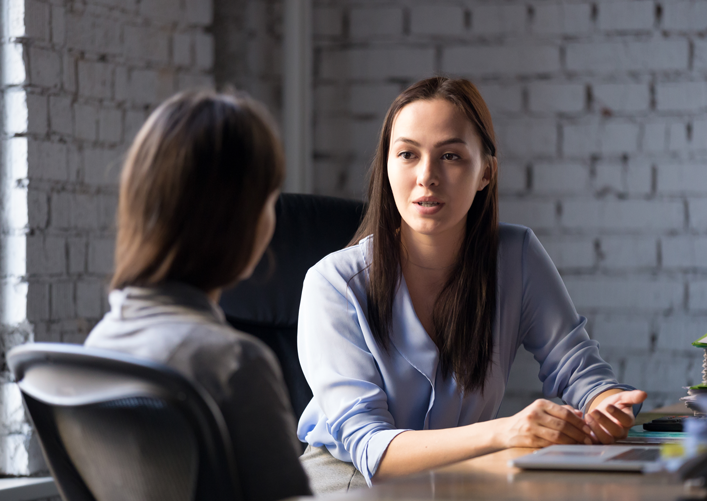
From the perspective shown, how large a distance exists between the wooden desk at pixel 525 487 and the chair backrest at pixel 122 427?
0.36 ft

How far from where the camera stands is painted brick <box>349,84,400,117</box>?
244 cm

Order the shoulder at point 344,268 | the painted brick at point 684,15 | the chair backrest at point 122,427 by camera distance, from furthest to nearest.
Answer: the painted brick at point 684,15, the shoulder at point 344,268, the chair backrest at point 122,427

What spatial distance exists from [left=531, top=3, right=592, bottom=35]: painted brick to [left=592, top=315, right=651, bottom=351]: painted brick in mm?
860

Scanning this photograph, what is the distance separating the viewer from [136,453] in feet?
2.18

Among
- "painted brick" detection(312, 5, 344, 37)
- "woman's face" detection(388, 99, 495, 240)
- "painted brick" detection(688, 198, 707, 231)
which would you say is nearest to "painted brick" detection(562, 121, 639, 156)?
"painted brick" detection(688, 198, 707, 231)

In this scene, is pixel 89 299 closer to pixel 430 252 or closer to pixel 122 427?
pixel 430 252

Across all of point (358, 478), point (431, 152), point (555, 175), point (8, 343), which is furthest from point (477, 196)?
point (8, 343)

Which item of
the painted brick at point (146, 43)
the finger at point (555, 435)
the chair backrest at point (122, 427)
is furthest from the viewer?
the painted brick at point (146, 43)

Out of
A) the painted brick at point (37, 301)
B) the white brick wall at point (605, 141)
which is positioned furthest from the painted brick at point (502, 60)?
the painted brick at point (37, 301)

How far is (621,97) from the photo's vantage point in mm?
2320

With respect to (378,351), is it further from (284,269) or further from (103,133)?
(103,133)

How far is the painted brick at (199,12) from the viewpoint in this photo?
220 cm

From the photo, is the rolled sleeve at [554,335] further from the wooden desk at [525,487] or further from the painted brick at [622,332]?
the painted brick at [622,332]

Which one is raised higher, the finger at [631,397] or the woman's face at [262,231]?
the woman's face at [262,231]
